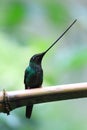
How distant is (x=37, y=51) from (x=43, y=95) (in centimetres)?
65

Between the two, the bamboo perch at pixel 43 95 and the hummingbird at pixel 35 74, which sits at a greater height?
the bamboo perch at pixel 43 95

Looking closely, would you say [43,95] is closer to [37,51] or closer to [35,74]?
[35,74]

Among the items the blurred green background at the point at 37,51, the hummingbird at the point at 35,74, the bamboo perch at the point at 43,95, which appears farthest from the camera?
the blurred green background at the point at 37,51

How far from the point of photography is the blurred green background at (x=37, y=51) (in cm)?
158

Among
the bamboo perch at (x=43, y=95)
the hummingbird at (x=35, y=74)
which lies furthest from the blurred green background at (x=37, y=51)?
the bamboo perch at (x=43, y=95)

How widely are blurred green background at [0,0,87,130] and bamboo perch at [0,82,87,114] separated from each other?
42 cm

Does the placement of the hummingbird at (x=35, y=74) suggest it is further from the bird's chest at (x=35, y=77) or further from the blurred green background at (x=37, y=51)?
the blurred green background at (x=37, y=51)

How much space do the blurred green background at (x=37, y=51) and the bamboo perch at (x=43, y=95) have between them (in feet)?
1.38

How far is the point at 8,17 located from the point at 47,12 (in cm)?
21

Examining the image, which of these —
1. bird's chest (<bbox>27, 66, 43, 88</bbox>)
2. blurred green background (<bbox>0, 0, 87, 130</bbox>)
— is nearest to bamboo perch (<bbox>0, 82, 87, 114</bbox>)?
Result: bird's chest (<bbox>27, 66, 43, 88</bbox>)

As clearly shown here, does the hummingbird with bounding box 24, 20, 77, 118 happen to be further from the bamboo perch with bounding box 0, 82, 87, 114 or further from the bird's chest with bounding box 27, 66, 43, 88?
the bamboo perch with bounding box 0, 82, 87, 114

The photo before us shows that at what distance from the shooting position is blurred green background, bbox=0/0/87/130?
1.58 meters

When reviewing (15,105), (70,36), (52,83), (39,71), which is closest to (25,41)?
(52,83)

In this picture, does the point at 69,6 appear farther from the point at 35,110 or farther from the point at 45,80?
the point at 35,110
